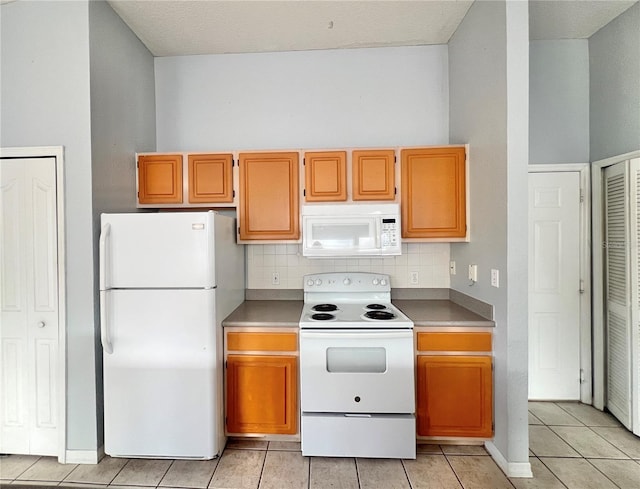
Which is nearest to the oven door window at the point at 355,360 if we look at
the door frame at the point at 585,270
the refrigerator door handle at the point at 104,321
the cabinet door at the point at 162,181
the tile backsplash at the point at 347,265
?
the tile backsplash at the point at 347,265

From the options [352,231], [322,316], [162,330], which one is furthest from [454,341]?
[162,330]

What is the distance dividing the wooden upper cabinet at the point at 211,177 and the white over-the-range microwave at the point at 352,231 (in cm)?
70

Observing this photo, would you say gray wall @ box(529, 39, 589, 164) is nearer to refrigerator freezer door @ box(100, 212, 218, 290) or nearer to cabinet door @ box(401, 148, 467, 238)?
cabinet door @ box(401, 148, 467, 238)

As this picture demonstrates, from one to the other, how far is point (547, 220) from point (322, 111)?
221 centimetres

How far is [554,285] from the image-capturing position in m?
2.84

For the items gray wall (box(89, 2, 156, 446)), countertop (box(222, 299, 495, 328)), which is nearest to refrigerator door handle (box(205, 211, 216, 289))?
countertop (box(222, 299, 495, 328))

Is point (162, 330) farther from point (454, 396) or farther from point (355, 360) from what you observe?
point (454, 396)

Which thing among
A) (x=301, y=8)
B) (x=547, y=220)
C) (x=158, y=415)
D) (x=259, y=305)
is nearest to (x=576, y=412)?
(x=547, y=220)

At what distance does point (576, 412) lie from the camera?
2.70 meters

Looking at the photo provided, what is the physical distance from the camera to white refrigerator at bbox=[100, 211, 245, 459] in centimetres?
209

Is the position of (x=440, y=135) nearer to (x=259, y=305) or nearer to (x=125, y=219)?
(x=259, y=305)

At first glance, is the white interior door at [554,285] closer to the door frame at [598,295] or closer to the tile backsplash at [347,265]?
the door frame at [598,295]

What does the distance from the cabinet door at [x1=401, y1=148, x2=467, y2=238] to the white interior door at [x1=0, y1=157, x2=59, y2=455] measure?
99.3 inches

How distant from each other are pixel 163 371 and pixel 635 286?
11.1 feet
